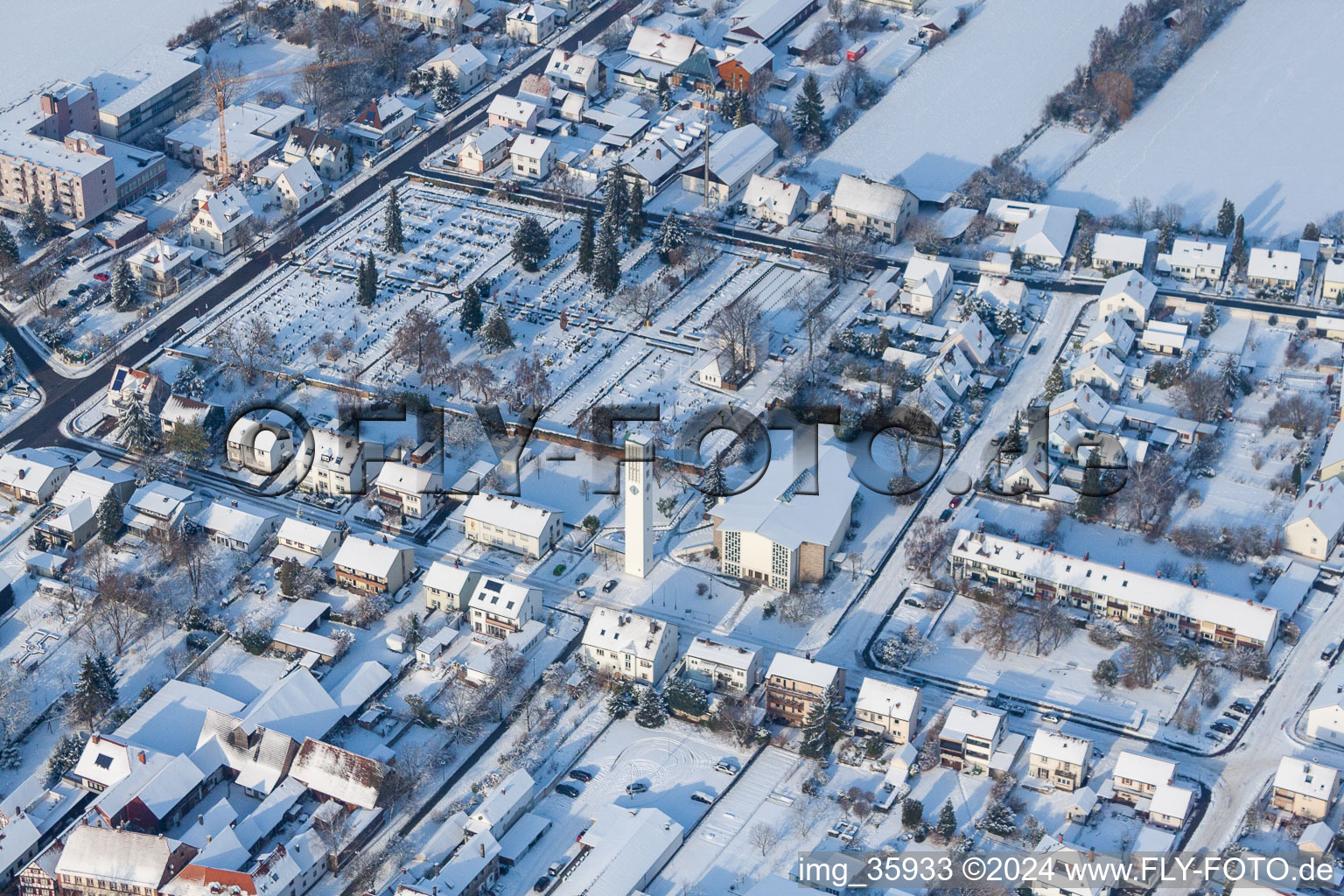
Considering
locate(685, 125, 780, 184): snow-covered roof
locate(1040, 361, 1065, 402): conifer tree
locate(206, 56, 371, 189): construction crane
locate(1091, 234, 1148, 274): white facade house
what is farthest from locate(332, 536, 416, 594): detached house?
locate(1091, 234, 1148, 274): white facade house

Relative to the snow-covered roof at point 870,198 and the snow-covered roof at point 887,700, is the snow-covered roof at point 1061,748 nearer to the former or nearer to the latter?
the snow-covered roof at point 887,700

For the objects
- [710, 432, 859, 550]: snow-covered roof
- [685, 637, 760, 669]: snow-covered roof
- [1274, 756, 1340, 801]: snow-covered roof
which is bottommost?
[685, 637, 760, 669]: snow-covered roof

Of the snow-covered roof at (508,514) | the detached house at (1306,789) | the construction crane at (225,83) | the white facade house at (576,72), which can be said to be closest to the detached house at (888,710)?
the detached house at (1306,789)

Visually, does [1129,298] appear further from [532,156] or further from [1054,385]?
[532,156]

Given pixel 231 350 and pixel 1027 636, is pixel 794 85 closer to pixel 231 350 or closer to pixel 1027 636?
pixel 231 350

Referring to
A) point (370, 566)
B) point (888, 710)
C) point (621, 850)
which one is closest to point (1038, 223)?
point (888, 710)

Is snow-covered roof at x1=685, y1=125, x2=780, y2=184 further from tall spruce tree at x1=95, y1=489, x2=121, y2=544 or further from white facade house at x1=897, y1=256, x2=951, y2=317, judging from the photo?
tall spruce tree at x1=95, y1=489, x2=121, y2=544

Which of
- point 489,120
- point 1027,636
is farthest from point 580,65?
point 1027,636

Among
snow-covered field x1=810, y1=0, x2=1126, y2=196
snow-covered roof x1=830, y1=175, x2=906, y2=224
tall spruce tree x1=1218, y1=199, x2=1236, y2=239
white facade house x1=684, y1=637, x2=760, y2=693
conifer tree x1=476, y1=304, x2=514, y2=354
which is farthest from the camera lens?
snow-covered field x1=810, y1=0, x2=1126, y2=196
